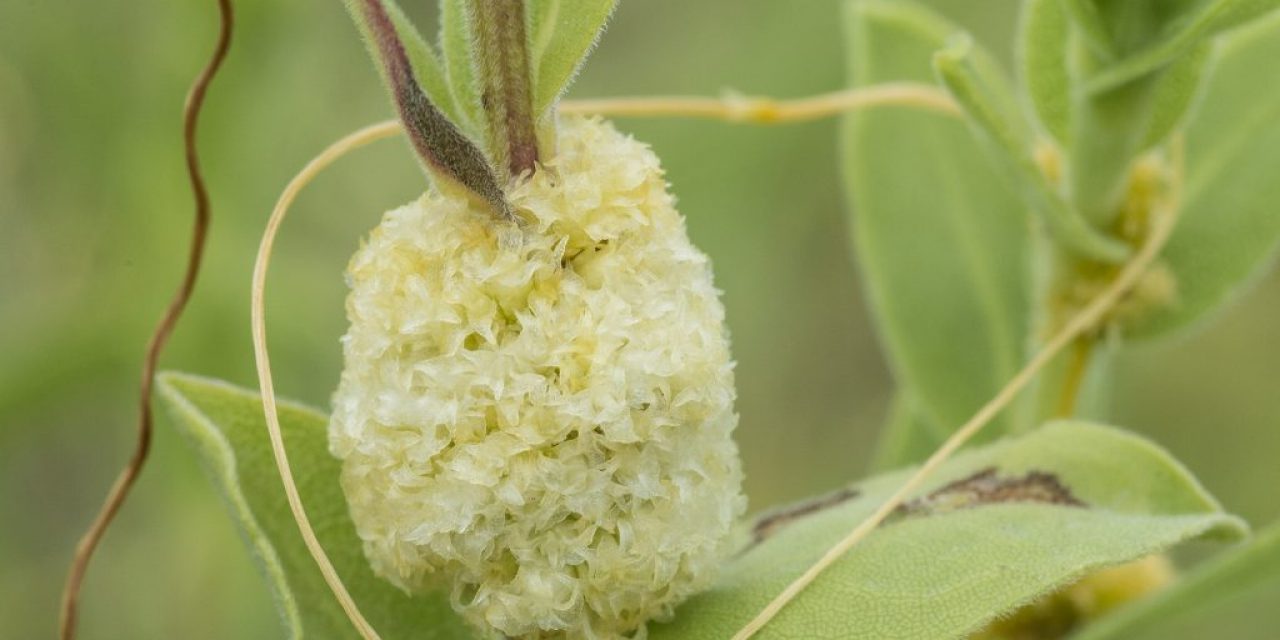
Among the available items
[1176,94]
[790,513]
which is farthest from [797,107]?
[790,513]

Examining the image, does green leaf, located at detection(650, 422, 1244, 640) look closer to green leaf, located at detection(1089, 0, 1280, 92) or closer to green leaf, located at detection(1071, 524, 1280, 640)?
green leaf, located at detection(1071, 524, 1280, 640)

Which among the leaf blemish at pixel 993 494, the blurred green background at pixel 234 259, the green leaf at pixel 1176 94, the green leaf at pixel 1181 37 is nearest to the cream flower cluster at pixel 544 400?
the leaf blemish at pixel 993 494

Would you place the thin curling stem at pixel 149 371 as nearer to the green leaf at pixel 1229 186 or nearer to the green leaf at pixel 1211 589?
the green leaf at pixel 1211 589

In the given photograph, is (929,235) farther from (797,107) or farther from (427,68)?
(427,68)

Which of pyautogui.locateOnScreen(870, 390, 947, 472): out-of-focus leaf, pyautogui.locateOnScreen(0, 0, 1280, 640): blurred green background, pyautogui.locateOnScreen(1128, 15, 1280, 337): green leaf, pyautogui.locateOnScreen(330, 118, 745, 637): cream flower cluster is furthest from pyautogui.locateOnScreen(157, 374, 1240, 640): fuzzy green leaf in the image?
pyautogui.locateOnScreen(0, 0, 1280, 640): blurred green background

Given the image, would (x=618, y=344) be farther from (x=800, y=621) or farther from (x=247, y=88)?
(x=247, y=88)

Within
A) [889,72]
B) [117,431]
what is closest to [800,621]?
[889,72]
